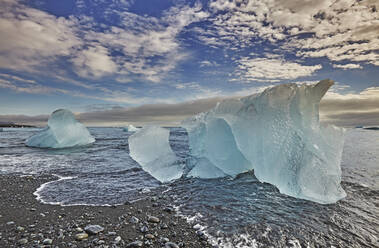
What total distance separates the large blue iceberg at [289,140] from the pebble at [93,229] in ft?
11.5

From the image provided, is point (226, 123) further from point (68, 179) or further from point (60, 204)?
point (68, 179)

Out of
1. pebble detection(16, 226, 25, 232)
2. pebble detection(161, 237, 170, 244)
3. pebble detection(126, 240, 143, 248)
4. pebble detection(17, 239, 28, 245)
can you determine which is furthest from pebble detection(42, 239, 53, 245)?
pebble detection(161, 237, 170, 244)

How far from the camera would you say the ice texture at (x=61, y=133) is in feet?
41.2

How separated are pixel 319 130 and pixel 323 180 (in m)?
1.17

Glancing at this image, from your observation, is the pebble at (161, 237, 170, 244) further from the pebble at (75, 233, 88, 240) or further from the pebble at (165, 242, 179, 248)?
the pebble at (75, 233, 88, 240)

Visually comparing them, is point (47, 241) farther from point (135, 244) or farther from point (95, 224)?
point (135, 244)

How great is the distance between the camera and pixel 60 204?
372cm

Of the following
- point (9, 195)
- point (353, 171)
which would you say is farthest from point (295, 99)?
point (9, 195)

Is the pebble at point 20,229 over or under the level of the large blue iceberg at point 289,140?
under

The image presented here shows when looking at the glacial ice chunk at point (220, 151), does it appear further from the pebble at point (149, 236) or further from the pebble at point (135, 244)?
the pebble at point (135, 244)

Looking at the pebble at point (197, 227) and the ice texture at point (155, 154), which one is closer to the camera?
the pebble at point (197, 227)

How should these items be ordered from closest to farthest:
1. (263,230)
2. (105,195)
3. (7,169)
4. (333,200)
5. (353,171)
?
1. (263,230)
2. (333,200)
3. (105,195)
4. (353,171)
5. (7,169)

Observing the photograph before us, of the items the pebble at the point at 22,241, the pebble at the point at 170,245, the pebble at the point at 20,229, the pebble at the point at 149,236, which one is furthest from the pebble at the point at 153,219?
the pebble at the point at 20,229

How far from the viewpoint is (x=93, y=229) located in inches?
107
